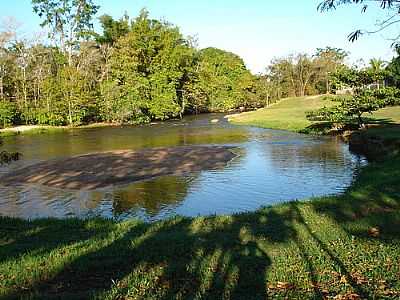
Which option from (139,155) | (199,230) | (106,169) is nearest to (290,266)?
(199,230)

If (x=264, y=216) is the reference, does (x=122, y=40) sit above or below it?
above

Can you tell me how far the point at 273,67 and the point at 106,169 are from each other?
255 feet

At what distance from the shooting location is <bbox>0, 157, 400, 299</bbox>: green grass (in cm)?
609

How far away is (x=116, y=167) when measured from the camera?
24984mm

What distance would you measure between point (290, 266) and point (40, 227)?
720cm

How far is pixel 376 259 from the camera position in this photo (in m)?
7.08

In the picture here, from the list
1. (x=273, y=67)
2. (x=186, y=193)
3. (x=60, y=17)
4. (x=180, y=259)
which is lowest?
(x=186, y=193)

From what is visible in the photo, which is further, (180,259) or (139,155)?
(139,155)

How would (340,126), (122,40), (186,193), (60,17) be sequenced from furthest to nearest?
(60,17)
(122,40)
(340,126)
(186,193)

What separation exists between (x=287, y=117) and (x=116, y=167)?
36766 mm

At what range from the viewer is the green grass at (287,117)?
4923cm

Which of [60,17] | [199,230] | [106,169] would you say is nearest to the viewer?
[199,230]

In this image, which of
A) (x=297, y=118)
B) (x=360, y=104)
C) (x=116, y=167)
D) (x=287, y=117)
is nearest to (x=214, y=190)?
(x=116, y=167)

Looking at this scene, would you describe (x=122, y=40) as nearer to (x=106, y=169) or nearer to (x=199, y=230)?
(x=106, y=169)
